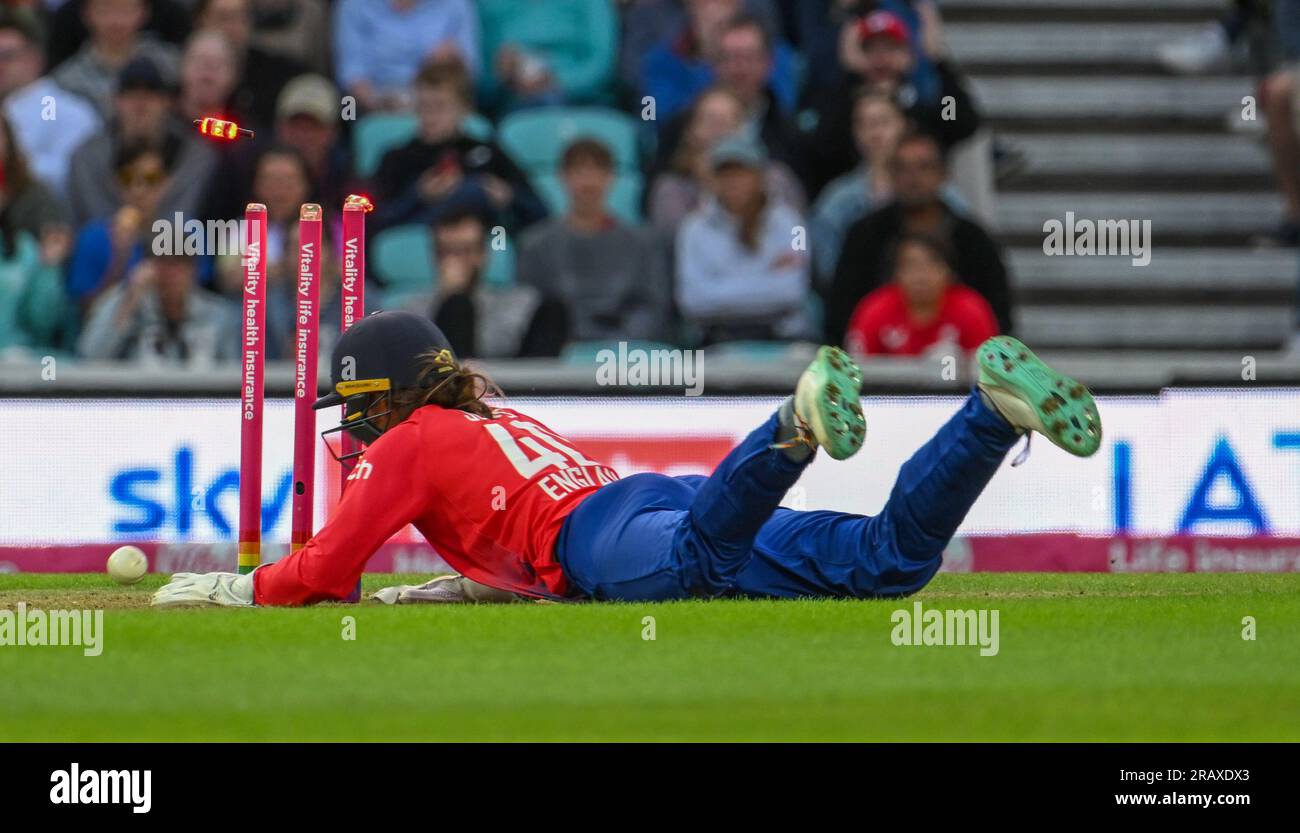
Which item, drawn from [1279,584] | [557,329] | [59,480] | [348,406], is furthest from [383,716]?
[557,329]

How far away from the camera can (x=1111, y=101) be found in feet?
58.4

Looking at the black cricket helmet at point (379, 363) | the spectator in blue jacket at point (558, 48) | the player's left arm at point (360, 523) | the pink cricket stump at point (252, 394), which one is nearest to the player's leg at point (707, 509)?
the player's left arm at point (360, 523)

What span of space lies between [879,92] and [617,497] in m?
8.74

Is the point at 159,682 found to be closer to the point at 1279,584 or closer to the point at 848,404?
the point at 848,404

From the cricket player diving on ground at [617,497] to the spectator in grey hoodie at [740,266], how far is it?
6911 mm

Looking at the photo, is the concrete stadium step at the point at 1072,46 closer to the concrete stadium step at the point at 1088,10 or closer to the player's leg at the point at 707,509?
the concrete stadium step at the point at 1088,10

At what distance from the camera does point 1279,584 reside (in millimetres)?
A: 9867

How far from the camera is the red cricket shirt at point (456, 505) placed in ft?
25.1

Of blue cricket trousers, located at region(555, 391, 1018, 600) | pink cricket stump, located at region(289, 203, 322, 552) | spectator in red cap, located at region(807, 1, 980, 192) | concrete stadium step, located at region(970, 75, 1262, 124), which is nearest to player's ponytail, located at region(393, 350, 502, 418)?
pink cricket stump, located at region(289, 203, 322, 552)

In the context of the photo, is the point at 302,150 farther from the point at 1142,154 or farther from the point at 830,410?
the point at 830,410

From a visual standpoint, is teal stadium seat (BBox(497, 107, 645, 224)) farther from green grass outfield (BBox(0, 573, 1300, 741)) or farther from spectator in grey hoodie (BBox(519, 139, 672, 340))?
green grass outfield (BBox(0, 573, 1300, 741))

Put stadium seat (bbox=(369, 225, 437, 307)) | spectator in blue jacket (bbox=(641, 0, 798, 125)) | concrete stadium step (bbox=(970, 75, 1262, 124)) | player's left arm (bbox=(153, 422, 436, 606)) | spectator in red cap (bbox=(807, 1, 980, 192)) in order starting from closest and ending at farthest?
1. player's left arm (bbox=(153, 422, 436, 606))
2. stadium seat (bbox=(369, 225, 437, 307))
3. spectator in red cap (bbox=(807, 1, 980, 192))
4. spectator in blue jacket (bbox=(641, 0, 798, 125))
5. concrete stadium step (bbox=(970, 75, 1262, 124))

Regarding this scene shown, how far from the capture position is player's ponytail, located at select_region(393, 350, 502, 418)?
810 cm
